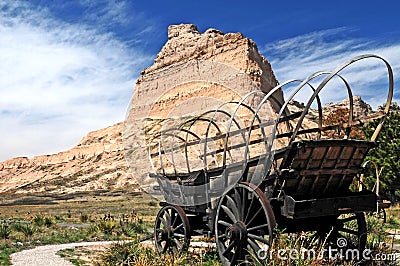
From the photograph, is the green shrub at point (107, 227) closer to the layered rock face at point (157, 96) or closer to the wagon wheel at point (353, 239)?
the wagon wheel at point (353, 239)

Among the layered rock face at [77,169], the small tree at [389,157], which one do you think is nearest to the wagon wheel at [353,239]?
the small tree at [389,157]

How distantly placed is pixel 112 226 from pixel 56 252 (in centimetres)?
533

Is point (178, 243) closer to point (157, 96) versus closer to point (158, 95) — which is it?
point (158, 95)

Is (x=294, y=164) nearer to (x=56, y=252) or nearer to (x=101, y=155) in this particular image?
(x=56, y=252)

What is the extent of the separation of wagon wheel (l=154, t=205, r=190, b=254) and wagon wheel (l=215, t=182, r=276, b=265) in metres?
1.54

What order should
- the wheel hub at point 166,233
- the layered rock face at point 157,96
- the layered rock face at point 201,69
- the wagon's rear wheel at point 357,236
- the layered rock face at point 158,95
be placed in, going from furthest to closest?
1. the layered rock face at point 201,69
2. the layered rock face at point 158,95
3. the layered rock face at point 157,96
4. the wheel hub at point 166,233
5. the wagon's rear wheel at point 357,236

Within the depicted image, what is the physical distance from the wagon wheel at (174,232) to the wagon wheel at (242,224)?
1541mm

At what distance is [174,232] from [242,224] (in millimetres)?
2791

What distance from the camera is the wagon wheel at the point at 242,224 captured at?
633cm

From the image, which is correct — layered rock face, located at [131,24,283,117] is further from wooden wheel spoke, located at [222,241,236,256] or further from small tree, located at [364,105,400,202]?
wooden wheel spoke, located at [222,241,236,256]

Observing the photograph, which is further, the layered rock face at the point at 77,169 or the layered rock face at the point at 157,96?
the layered rock face at the point at 157,96

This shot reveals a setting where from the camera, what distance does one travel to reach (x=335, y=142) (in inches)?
248

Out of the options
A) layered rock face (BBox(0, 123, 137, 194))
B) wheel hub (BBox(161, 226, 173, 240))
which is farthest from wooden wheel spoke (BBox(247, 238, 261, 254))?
layered rock face (BBox(0, 123, 137, 194))

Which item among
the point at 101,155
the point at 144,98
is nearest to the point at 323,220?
the point at 101,155
